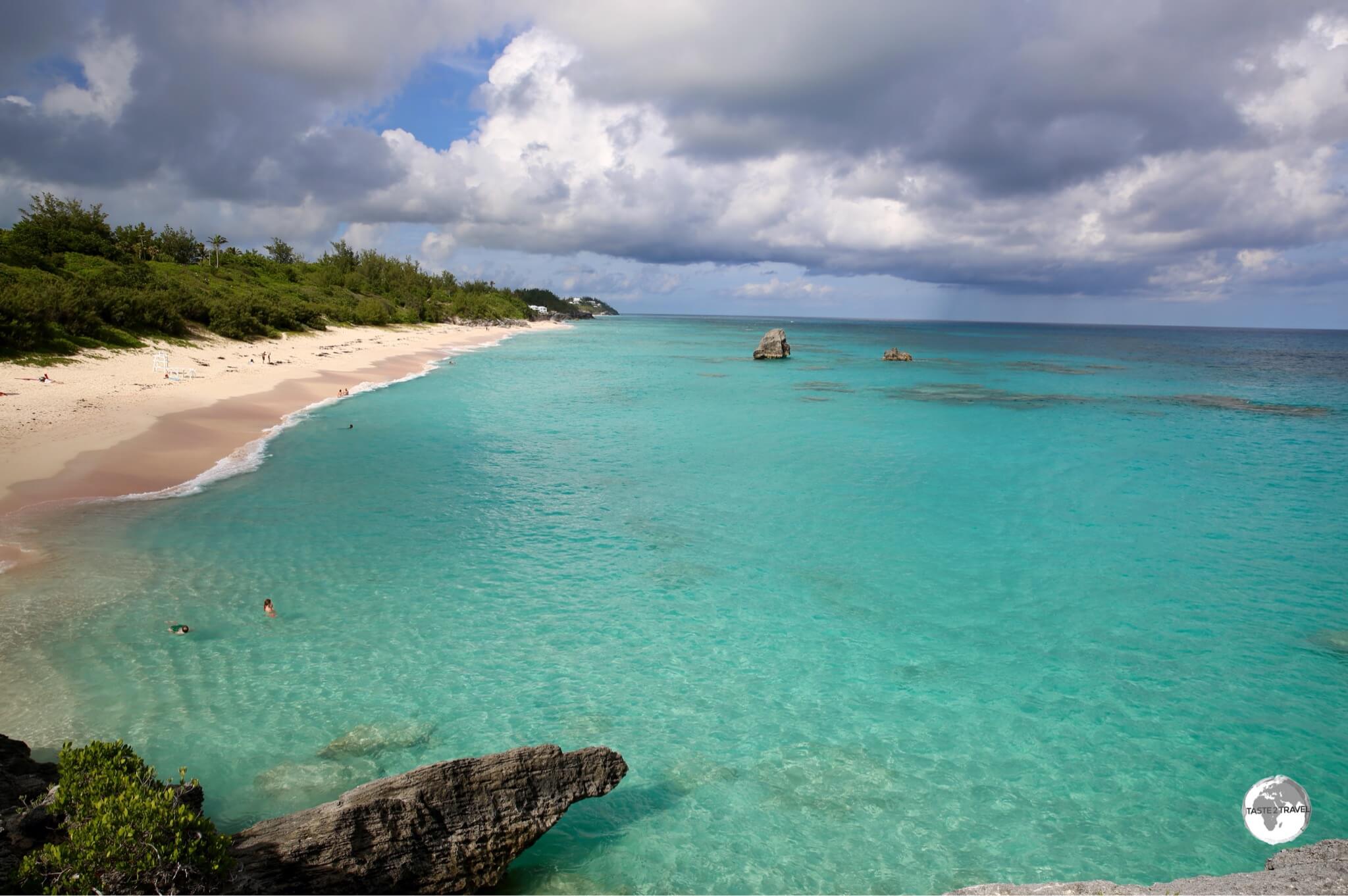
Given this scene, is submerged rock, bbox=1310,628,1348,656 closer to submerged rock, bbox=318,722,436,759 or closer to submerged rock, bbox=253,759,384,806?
submerged rock, bbox=318,722,436,759

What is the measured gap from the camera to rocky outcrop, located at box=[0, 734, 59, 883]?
186 inches

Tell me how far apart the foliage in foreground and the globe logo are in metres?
10.2

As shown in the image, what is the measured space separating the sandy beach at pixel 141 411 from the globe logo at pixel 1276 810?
19856 mm

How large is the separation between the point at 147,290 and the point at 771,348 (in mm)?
54413

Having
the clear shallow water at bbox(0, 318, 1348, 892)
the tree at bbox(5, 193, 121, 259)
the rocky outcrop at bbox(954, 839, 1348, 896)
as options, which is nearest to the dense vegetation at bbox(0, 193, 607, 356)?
the tree at bbox(5, 193, 121, 259)

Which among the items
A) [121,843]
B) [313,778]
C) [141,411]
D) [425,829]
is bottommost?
[313,778]

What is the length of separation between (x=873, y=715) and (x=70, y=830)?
339 inches

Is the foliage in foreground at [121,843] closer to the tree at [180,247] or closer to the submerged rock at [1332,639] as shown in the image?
the submerged rock at [1332,639]

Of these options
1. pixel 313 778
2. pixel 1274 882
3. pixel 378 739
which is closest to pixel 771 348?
pixel 378 739

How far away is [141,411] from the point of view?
84.5 feet

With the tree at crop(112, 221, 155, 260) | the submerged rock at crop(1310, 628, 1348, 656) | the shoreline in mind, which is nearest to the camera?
the submerged rock at crop(1310, 628, 1348, 656)

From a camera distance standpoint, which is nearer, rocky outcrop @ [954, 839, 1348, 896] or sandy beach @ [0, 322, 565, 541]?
rocky outcrop @ [954, 839, 1348, 896]

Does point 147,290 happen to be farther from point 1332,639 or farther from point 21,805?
point 1332,639

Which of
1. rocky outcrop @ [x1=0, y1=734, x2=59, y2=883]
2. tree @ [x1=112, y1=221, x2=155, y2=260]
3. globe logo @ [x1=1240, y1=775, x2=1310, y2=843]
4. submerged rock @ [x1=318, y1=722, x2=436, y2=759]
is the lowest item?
globe logo @ [x1=1240, y1=775, x2=1310, y2=843]
